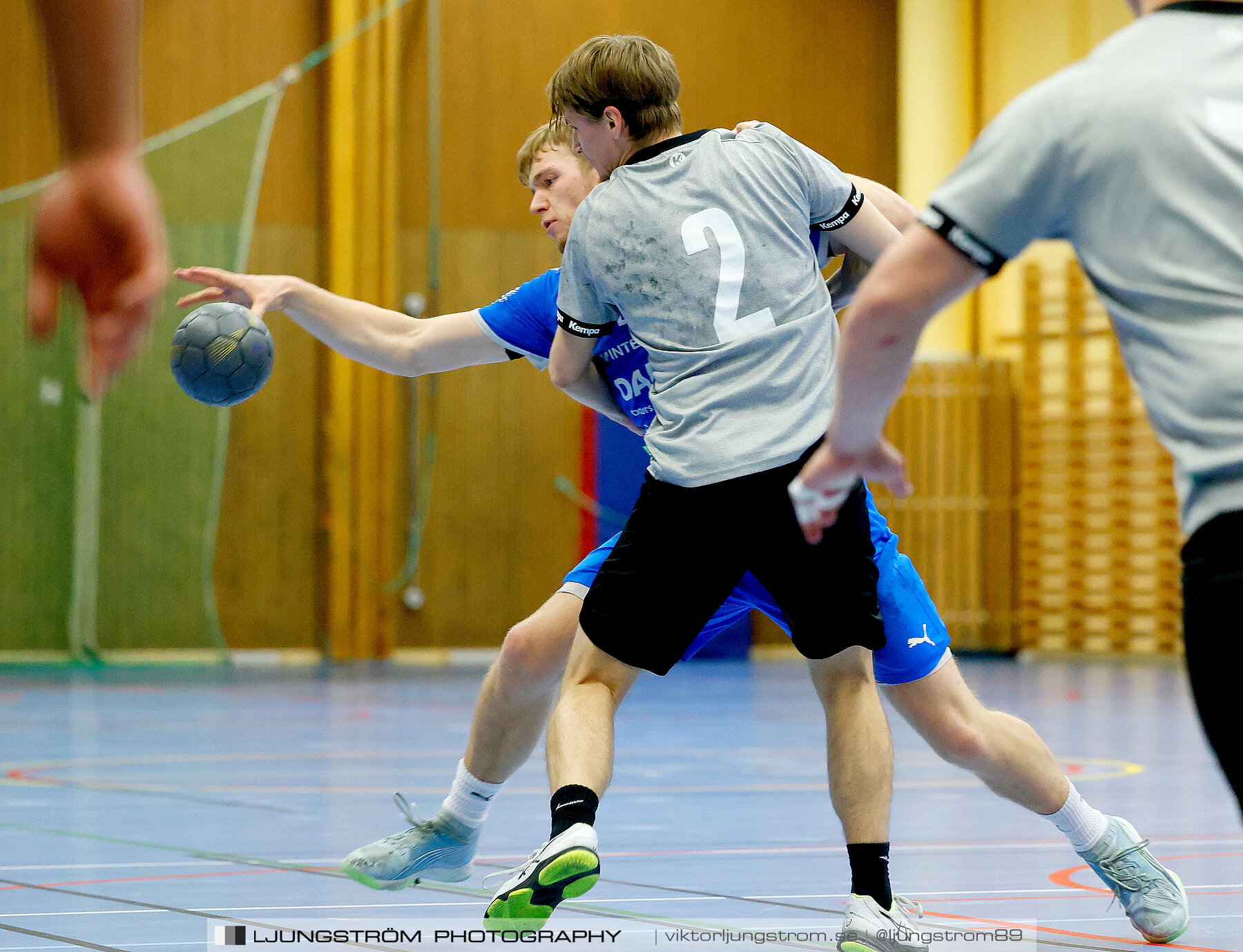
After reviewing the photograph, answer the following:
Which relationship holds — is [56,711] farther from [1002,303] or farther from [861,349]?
[1002,303]

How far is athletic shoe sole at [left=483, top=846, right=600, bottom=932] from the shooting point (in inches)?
105

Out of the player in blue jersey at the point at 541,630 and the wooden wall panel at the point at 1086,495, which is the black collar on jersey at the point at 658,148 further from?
the wooden wall panel at the point at 1086,495

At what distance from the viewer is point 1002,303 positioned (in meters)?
15.9

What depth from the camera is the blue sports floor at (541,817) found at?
364 centimetres

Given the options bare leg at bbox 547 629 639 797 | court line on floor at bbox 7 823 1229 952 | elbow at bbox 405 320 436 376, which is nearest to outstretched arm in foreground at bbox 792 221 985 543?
bare leg at bbox 547 629 639 797

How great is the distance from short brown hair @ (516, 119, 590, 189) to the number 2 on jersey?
0.92 meters

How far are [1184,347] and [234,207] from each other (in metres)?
12.5

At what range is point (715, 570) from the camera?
116 inches

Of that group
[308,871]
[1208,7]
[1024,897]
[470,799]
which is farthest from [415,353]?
[1208,7]

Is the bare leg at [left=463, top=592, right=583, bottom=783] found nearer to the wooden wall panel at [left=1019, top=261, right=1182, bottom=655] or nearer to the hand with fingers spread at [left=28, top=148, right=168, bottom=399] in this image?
the hand with fingers spread at [left=28, top=148, right=168, bottom=399]

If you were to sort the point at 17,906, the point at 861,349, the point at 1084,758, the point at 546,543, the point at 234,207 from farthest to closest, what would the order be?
the point at 546,543 < the point at 234,207 < the point at 1084,758 < the point at 17,906 < the point at 861,349

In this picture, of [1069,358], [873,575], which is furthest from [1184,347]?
[1069,358]

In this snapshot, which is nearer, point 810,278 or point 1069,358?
point 810,278

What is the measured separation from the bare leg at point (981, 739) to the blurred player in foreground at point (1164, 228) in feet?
5.01
